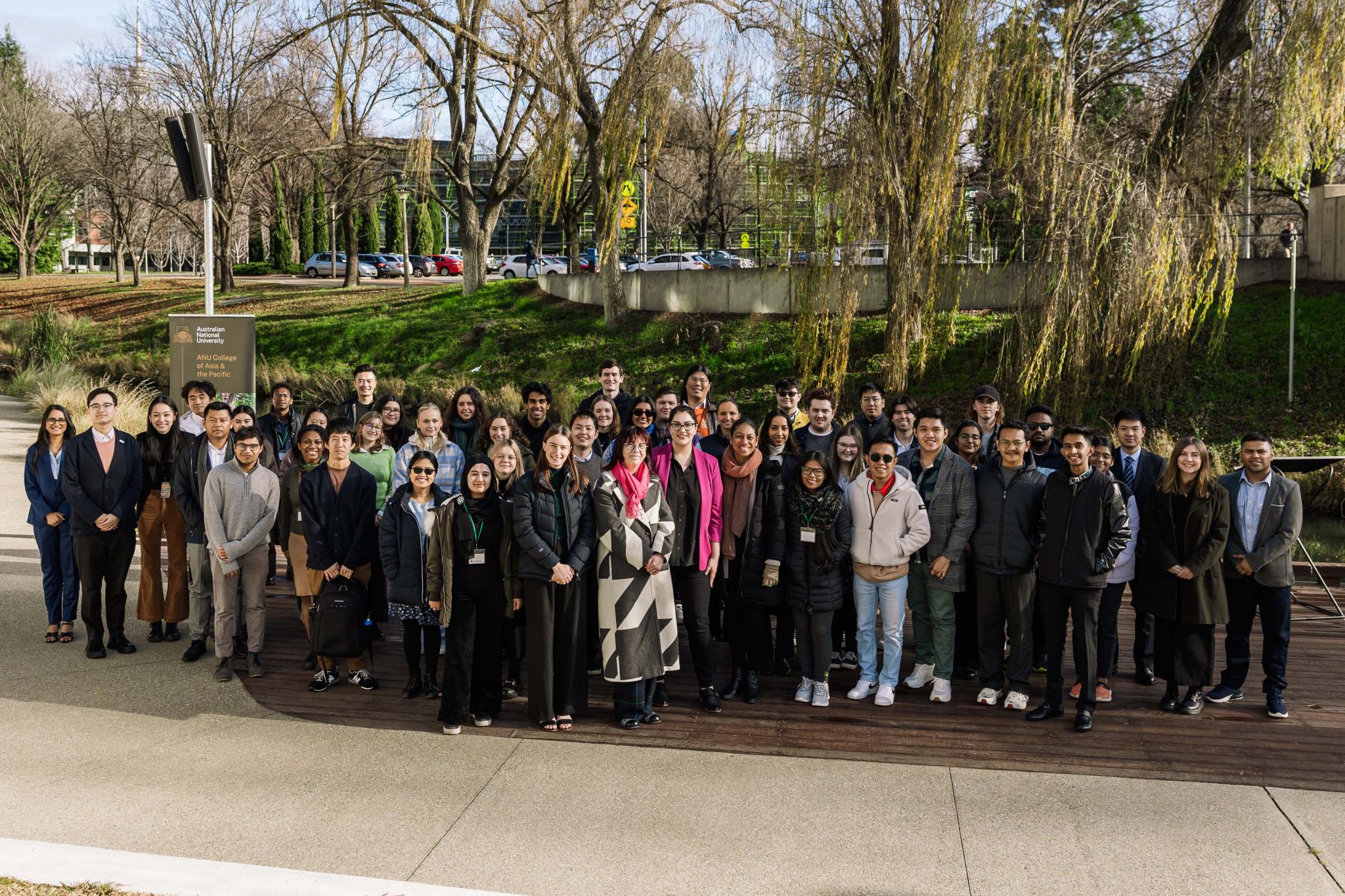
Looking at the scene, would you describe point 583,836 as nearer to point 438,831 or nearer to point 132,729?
point 438,831

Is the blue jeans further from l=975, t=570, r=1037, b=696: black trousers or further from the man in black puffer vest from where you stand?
the man in black puffer vest

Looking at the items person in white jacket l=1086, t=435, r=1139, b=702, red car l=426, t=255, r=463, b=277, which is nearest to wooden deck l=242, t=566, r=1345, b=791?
person in white jacket l=1086, t=435, r=1139, b=702

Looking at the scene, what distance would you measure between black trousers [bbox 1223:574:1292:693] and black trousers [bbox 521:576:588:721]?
13.3 feet

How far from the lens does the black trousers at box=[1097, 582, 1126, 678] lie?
6.85 meters

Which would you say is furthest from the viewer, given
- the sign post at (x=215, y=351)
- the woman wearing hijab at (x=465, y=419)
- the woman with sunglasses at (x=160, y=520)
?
the sign post at (x=215, y=351)

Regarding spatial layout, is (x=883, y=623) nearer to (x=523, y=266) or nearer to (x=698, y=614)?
(x=698, y=614)

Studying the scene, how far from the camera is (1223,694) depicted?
689 cm

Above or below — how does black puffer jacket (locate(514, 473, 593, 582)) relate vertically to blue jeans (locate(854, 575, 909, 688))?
above

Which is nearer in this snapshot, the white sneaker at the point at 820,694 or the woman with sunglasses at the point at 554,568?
the woman with sunglasses at the point at 554,568

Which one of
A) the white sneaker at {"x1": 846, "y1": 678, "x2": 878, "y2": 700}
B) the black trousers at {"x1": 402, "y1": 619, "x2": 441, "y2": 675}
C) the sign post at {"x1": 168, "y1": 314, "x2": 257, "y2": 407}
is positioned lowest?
the white sneaker at {"x1": 846, "y1": 678, "x2": 878, "y2": 700}

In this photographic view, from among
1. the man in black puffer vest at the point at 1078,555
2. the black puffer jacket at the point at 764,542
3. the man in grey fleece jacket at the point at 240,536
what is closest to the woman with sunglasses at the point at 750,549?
the black puffer jacket at the point at 764,542

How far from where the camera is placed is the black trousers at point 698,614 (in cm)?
688

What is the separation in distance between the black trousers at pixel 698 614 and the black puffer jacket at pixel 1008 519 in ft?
5.77

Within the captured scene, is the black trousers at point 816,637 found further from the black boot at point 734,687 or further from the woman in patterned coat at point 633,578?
the woman in patterned coat at point 633,578
